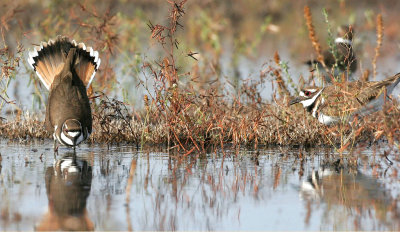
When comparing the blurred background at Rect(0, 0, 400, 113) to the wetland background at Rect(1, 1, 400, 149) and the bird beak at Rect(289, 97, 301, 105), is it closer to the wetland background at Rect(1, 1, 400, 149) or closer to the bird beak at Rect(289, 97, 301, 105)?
the wetland background at Rect(1, 1, 400, 149)

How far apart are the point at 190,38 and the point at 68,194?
14.0 meters

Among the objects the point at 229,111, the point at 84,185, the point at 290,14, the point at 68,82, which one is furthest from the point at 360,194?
the point at 290,14

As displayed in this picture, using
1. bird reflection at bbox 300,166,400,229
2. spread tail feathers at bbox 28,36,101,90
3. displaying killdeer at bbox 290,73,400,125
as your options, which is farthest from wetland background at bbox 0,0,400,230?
spread tail feathers at bbox 28,36,101,90

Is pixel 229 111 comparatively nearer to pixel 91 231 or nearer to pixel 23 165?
pixel 23 165

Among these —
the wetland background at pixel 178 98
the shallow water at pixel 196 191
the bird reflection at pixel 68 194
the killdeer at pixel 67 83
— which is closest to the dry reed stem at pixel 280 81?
the wetland background at pixel 178 98

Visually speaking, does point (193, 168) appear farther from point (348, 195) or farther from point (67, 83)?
point (67, 83)

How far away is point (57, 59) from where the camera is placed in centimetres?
1024

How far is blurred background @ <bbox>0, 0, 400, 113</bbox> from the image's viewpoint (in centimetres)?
1112

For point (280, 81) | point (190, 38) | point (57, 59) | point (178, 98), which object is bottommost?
point (178, 98)

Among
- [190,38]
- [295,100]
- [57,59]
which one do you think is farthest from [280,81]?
[190,38]

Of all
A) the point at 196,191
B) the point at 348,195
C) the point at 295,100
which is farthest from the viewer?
the point at 295,100

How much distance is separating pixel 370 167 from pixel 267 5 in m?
19.4

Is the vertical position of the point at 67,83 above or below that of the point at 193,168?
above

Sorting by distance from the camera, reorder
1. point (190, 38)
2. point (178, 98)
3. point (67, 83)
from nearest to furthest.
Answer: point (178, 98), point (67, 83), point (190, 38)
